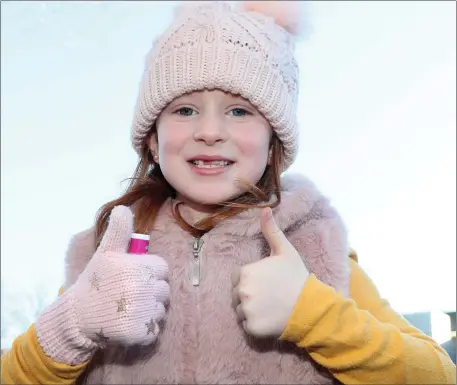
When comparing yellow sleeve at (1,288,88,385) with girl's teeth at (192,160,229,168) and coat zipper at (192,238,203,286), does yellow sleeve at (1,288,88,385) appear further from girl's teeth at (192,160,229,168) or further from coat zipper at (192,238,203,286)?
girl's teeth at (192,160,229,168)

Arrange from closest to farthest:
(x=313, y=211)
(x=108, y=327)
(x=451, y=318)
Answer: (x=108, y=327) < (x=313, y=211) < (x=451, y=318)

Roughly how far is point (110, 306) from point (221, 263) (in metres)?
0.21

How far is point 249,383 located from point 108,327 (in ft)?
0.77

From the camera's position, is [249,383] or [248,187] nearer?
[249,383]

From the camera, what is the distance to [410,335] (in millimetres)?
908

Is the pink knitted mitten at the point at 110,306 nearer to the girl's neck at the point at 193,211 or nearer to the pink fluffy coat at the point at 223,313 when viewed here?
the pink fluffy coat at the point at 223,313

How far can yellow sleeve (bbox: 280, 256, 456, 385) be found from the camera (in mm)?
804

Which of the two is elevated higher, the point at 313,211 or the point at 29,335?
the point at 313,211

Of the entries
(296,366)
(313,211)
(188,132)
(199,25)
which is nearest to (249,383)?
(296,366)

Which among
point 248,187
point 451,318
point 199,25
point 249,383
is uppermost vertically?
point 199,25

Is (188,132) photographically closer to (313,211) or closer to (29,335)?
(313,211)

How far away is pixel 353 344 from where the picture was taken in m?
0.81

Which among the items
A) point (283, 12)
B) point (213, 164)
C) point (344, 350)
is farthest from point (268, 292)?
point (283, 12)

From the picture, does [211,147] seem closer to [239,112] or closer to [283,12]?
[239,112]
